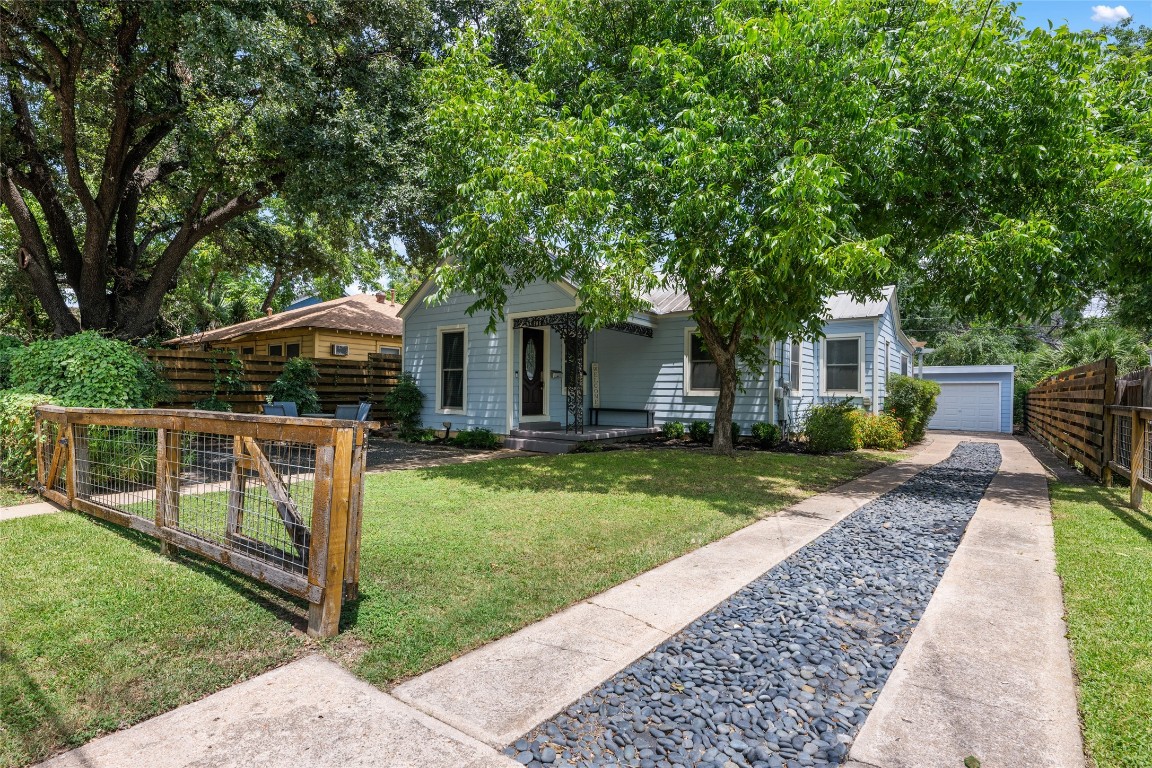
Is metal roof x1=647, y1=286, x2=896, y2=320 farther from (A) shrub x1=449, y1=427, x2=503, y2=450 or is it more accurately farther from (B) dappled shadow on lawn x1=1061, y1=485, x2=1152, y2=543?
(B) dappled shadow on lawn x1=1061, y1=485, x2=1152, y2=543

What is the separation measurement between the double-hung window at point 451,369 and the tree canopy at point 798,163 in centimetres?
496

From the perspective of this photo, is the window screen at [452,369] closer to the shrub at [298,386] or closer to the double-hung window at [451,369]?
the double-hung window at [451,369]

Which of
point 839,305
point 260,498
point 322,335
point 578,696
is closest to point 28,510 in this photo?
point 260,498

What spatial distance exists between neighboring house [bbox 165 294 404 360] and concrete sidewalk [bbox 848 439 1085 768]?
14.0m

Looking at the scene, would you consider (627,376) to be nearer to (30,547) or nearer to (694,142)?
(694,142)

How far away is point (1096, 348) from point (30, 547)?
940 inches

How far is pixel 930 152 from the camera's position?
6.98m

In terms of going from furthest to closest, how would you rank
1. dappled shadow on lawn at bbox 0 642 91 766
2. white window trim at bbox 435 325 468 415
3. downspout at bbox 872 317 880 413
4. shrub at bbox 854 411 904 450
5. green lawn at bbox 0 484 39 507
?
downspout at bbox 872 317 880 413
white window trim at bbox 435 325 468 415
shrub at bbox 854 411 904 450
green lawn at bbox 0 484 39 507
dappled shadow on lawn at bbox 0 642 91 766

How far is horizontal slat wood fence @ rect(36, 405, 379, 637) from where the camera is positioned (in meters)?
2.85

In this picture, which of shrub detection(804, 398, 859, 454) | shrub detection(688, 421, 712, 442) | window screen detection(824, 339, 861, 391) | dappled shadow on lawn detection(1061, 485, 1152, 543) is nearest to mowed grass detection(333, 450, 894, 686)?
shrub detection(804, 398, 859, 454)

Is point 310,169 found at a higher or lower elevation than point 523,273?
higher

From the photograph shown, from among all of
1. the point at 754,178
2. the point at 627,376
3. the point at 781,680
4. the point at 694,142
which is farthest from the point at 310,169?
the point at 781,680

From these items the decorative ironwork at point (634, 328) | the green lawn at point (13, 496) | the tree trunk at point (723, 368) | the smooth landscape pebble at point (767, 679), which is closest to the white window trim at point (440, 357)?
the decorative ironwork at point (634, 328)

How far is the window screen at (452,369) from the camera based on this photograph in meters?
12.5
